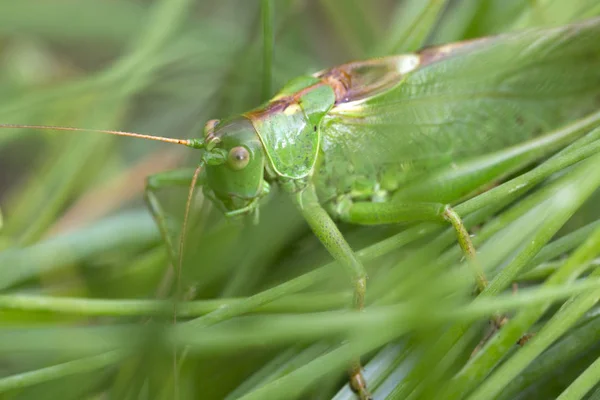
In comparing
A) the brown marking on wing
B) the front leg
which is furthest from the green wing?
the front leg

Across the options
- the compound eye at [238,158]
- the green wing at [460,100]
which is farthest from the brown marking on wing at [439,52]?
the compound eye at [238,158]

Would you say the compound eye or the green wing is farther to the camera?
the green wing

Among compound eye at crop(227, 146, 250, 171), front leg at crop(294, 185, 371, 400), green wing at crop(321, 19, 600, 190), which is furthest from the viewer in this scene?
green wing at crop(321, 19, 600, 190)

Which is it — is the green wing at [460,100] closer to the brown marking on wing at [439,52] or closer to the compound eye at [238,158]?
the brown marking on wing at [439,52]

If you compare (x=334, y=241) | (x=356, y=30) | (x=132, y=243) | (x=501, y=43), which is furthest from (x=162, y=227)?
(x=356, y=30)

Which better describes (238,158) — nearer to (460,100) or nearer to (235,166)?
(235,166)

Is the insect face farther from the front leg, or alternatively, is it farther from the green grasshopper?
the front leg

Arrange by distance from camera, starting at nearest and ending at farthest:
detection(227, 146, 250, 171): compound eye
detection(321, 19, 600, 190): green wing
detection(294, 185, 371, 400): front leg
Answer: detection(294, 185, 371, 400): front leg
detection(227, 146, 250, 171): compound eye
detection(321, 19, 600, 190): green wing
